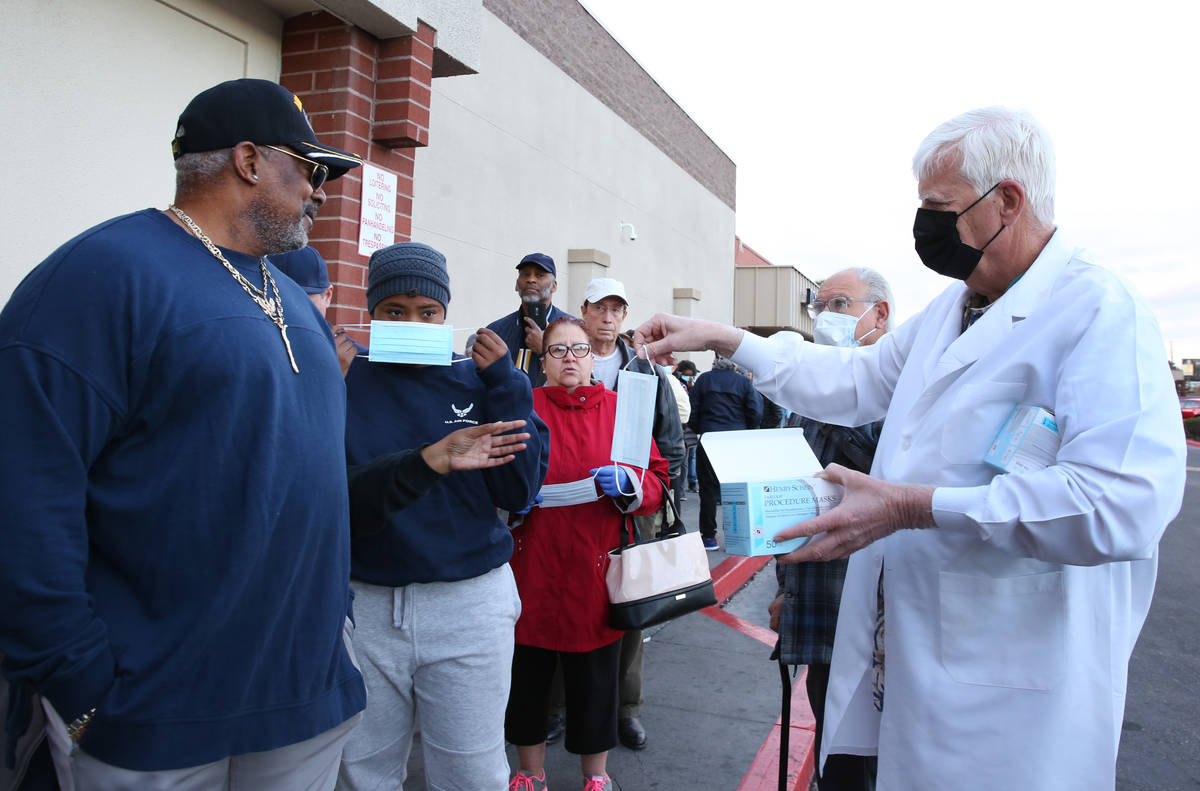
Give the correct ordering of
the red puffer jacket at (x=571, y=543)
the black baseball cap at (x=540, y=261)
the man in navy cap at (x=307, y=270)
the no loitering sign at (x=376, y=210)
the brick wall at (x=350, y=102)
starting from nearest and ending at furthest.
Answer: the man in navy cap at (x=307, y=270) < the red puffer jacket at (x=571, y=543) < the brick wall at (x=350, y=102) < the no loitering sign at (x=376, y=210) < the black baseball cap at (x=540, y=261)

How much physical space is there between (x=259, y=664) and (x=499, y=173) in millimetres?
7631

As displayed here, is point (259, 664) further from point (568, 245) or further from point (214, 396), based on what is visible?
point (568, 245)

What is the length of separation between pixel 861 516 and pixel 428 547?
1355 mm

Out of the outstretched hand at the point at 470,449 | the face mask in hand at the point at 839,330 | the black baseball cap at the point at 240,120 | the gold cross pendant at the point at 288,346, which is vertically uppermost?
the black baseball cap at the point at 240,120

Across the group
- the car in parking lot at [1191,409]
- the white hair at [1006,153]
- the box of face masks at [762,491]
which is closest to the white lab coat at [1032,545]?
the white hair at [1006,153]

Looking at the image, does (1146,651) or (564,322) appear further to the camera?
(1146,651)

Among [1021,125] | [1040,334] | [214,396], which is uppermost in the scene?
[1021,125]

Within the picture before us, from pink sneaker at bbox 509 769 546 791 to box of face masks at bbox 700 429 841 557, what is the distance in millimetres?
1887

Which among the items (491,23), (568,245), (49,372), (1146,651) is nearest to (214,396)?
(49,372)

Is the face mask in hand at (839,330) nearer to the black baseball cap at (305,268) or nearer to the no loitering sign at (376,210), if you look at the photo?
the black baseball cap at (305,268)

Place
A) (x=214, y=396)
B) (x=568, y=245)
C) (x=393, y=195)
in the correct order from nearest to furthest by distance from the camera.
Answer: (x=214, y=396) → (x=393, y=195) → (x=568, y=245)

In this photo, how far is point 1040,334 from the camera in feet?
5.67

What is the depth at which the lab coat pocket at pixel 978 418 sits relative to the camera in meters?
1.77

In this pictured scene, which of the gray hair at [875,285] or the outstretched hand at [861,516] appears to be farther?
the gray hair at [875,285]
